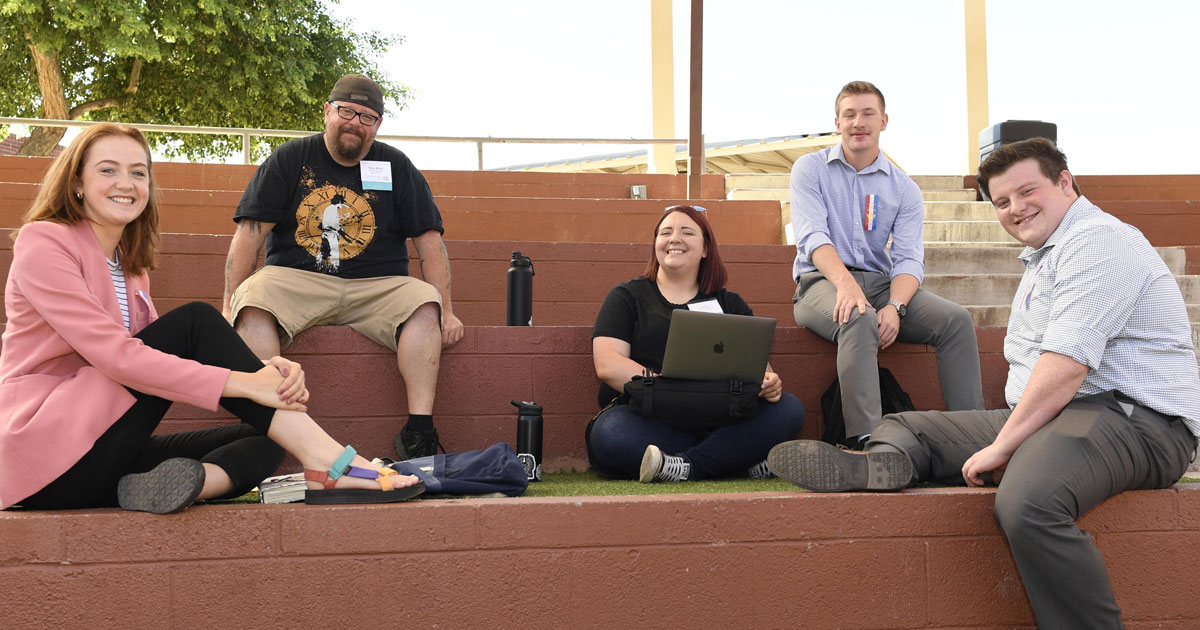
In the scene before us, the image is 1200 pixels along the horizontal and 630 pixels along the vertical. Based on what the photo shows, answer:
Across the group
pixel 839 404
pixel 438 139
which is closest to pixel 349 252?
pixel 839 404

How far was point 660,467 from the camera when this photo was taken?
9.64 feet

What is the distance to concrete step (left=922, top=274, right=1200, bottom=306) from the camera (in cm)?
481

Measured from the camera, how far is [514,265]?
149 inches

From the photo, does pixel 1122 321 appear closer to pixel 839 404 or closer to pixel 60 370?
pixel 839 404

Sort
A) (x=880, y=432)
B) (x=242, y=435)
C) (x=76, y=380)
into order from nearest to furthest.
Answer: (x=76, y=380) < (x=242, y=435) < (x=880, y=432)

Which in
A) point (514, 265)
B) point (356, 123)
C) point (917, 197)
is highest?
point (356, 123)

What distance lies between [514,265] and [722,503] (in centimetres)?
177

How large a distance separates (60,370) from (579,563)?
127 centimetres

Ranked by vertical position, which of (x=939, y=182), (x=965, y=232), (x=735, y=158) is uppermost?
(x=735, y=158)

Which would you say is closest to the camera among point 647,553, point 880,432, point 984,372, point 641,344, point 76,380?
point 76,380

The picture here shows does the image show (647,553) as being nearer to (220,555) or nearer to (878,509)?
(878,509)

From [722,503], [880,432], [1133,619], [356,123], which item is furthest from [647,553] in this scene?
[356,123]

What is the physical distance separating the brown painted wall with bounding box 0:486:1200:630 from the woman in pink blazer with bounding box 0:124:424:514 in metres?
0.08

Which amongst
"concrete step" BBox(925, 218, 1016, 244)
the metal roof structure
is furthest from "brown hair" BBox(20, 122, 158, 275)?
the metal roof structure
